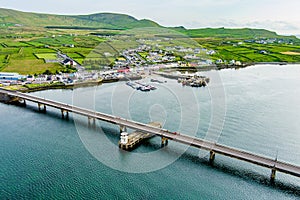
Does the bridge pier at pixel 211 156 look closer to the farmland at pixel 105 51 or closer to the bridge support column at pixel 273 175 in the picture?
the bridge support column at pixel 273 175

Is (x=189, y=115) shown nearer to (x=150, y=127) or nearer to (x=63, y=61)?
(x=150, y=127)

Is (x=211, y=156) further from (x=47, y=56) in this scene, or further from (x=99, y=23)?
(x=99, y=23)

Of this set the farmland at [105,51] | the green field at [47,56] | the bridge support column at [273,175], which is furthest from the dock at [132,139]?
the green field at [47,56]

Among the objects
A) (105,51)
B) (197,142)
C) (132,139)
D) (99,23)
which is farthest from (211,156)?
(99,23)

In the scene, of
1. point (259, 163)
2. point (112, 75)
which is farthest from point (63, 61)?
point (259, 163)

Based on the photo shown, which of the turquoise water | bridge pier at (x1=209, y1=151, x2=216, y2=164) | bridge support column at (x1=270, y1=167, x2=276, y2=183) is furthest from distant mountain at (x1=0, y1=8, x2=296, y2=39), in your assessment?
bridge support column at (x1=270, y1=167, x2=276, y2=183)

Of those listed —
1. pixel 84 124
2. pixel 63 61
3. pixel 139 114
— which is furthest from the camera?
pixel 63 61
